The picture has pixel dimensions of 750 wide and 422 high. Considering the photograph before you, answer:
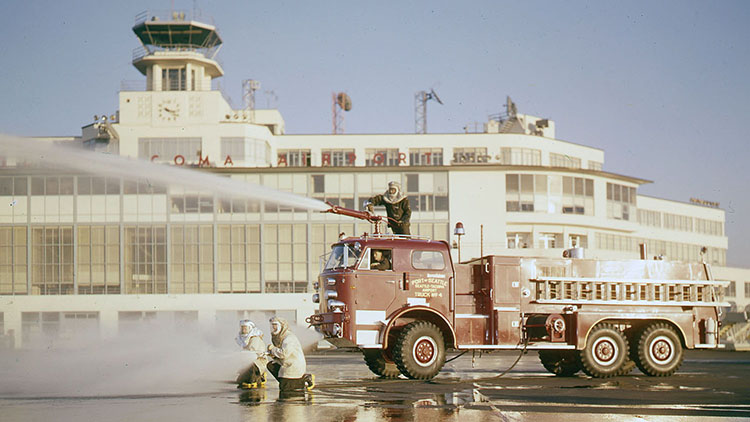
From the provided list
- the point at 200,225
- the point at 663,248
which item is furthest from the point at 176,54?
the point at 663,248

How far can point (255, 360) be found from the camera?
19.0 meters

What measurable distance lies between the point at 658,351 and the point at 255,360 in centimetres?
1089

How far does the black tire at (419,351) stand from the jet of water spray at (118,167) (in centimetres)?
397

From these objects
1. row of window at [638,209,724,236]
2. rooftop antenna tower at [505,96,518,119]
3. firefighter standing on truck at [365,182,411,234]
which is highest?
rooftop antenna tower at [505,96,518,119]

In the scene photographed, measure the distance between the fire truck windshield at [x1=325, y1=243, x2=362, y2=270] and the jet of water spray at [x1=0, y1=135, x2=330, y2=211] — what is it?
1185mm

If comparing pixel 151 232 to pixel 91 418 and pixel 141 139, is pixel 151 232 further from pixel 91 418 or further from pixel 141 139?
pixel 91 418

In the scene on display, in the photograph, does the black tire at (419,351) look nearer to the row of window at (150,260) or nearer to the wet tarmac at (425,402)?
the wet tarmac at (425,402)

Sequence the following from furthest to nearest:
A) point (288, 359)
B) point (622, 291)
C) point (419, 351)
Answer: point (622, 291)
point (419, 351)
point (288, 359)

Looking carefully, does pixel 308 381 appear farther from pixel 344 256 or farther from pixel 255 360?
pixel 344 256

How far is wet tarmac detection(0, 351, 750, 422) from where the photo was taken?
564 inches

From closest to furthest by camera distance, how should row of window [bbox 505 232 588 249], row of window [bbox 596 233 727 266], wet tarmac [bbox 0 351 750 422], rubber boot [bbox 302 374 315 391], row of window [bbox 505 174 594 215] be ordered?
1. wet tarmac [bbox 0 351 750 422]
2. rubber boot [bbox 302 374 315 391]
3. row of window [bbox 505 232 588 249]
4. row of window [bbox 505 174 594 215]
5. row of window [bbox 596 233 727 266]

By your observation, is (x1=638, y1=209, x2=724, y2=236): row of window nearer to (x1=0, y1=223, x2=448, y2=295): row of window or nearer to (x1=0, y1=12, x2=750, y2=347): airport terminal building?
(x1=0, y1=12, x2=750, y2=347): airport terminal building

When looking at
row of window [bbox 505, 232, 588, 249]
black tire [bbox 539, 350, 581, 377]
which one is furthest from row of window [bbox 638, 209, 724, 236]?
black tire [bbox 539, 350, 581, 377]

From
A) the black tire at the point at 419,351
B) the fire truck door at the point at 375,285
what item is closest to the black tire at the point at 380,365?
the black tire at the point at 419,351
